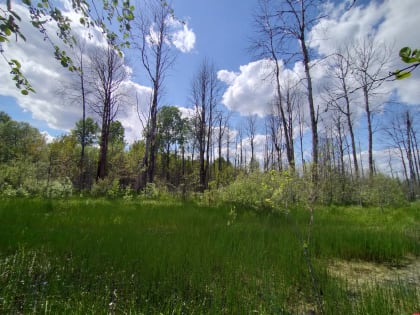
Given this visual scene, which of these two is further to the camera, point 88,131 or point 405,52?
point 88,131

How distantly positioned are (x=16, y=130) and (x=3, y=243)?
161 ft

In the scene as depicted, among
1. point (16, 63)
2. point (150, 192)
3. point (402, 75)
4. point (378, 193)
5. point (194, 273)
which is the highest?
point (16, 63)

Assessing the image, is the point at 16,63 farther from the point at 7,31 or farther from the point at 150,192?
the point at 150,192

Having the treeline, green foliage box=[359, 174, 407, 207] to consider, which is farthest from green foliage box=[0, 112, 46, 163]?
green foliage box=[359, 174, 407, 207]

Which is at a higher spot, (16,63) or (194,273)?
(16,63)

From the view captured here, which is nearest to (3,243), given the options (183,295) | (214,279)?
(183,295)

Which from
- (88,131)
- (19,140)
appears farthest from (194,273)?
(19,140)

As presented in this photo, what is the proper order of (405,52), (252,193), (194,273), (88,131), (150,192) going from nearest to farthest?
(405,52), (194,273), (252,193), (150,192), (88,131)

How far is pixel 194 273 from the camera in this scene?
2570mm

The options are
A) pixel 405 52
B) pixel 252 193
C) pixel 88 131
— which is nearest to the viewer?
pixel 405 52

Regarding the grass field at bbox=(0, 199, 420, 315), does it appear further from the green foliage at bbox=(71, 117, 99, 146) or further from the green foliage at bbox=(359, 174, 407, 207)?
the green foliage at bbox=(71, 117, 99, 146)

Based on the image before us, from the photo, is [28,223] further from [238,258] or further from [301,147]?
[301,147]

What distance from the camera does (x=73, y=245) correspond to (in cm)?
310

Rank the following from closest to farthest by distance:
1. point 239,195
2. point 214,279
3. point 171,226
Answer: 1. point 214,279
2. point 171,226
3. point 239,195
